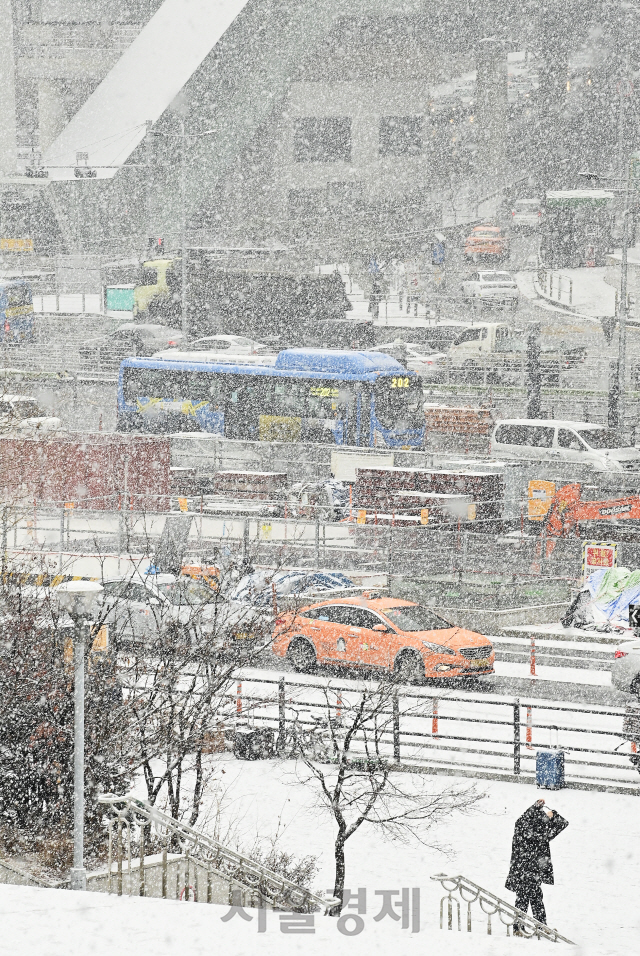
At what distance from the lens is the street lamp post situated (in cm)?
965

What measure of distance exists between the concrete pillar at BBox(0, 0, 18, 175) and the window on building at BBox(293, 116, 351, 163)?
13.3m

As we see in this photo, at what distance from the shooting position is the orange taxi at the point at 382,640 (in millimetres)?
19328

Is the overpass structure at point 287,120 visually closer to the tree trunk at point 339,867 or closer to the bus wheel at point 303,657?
the bus wheel at point 303,657

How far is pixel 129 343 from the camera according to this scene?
1911 inches

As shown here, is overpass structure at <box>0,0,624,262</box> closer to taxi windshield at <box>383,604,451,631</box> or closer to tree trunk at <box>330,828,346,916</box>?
taxi windshield at <box>383,604,451,631</box>

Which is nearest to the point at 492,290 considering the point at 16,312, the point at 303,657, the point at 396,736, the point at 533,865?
the point at 16,312

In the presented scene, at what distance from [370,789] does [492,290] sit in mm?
42551

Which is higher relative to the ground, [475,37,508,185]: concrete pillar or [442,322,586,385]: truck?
[475,37,508,185]: concrete pillar

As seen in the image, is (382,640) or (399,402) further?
(399,402)

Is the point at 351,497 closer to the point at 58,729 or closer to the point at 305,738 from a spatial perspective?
the point at 305,738

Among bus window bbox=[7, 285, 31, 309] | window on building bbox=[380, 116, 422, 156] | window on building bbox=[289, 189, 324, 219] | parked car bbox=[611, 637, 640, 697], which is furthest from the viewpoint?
window on building bbox=[380, 116, 422, 156]

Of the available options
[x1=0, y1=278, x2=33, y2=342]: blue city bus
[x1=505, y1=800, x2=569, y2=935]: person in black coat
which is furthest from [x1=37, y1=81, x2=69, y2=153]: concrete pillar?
[x1=505, y1=800, x2=569, y2=935]: person in black coat

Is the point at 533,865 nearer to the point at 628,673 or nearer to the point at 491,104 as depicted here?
the point at 628,673

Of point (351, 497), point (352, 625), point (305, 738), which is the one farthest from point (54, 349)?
point (305, 738)
